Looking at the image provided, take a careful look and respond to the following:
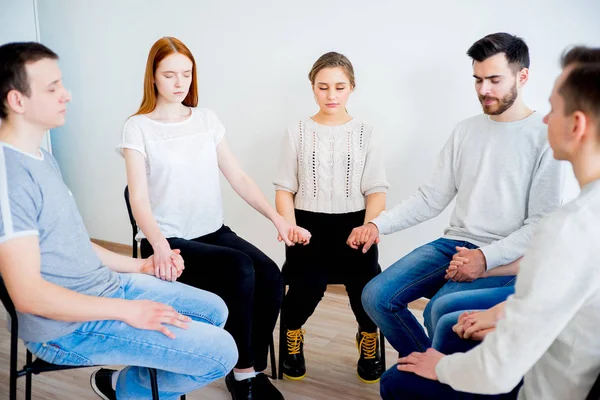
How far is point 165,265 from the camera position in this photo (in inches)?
67.4

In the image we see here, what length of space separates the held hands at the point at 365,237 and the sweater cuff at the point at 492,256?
0.44m

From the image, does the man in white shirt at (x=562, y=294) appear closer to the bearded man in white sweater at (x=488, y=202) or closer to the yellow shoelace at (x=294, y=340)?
the bearded man in white sweater at (x=488, y=202)

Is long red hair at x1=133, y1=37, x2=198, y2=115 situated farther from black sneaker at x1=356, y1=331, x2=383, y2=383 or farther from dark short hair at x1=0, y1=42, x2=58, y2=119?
black sneaker at x1=356, y1=331, x2=383, y2=383

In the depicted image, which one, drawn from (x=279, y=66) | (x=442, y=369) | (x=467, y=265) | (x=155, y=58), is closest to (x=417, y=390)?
→ (x=442, y=369)

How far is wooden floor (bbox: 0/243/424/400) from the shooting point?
206 centimetres

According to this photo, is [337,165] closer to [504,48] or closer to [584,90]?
[504,48]

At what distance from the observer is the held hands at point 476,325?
1.27m

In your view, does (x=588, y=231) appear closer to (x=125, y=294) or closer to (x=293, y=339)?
(x=125, y=294)

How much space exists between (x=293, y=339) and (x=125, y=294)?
843 millimetres

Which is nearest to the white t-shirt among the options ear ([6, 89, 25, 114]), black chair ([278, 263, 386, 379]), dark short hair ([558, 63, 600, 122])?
black chair ([278, 263, 386, 379])

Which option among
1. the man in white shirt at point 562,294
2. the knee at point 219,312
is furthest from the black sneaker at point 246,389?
the man in white shirt at point 562,294

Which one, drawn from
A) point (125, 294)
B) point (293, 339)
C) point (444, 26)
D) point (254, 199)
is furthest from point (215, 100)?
point (125, 294)

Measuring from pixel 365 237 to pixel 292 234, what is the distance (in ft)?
0.98

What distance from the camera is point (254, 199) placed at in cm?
220
